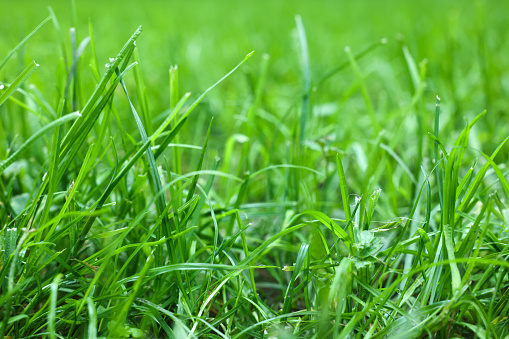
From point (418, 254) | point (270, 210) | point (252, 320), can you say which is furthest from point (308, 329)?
point (270, 210)

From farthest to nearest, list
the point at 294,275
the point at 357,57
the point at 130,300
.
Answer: the point at 357,57 → the point at 294,275 → the point at 130,300

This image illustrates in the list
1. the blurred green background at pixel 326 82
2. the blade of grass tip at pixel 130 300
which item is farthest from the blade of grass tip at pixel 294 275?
the blurred green background at pixel 326 82

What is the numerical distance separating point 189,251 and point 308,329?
253 mm

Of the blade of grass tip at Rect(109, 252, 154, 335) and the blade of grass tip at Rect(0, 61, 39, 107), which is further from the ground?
the blade of grass tip at Rect(0, 61, 39, 107)

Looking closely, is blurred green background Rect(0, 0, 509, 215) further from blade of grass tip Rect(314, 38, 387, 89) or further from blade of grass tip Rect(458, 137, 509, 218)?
blade of grass tip Rect(458, 137, 509, 218)

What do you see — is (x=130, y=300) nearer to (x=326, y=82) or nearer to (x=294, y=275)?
(x=294, y=275)

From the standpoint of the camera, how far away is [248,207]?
0.88 meters

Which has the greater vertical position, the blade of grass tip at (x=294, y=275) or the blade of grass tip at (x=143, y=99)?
the blade of grass tip at (x=143, y=99)

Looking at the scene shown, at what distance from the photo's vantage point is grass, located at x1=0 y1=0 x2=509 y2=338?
596 millimetres

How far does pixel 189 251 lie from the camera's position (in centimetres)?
75

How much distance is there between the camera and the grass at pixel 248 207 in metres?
0.60

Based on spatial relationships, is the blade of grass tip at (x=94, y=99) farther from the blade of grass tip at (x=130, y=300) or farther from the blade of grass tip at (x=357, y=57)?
the blade of grass tip at (x=357, y=57)

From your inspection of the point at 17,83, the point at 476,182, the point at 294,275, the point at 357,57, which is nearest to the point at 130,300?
the point at 294,275

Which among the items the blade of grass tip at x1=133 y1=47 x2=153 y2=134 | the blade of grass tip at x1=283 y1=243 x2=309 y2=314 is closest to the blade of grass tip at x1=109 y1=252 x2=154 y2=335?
the blade of grass tip at x1=283 y1=243 x2=309 y2=314
